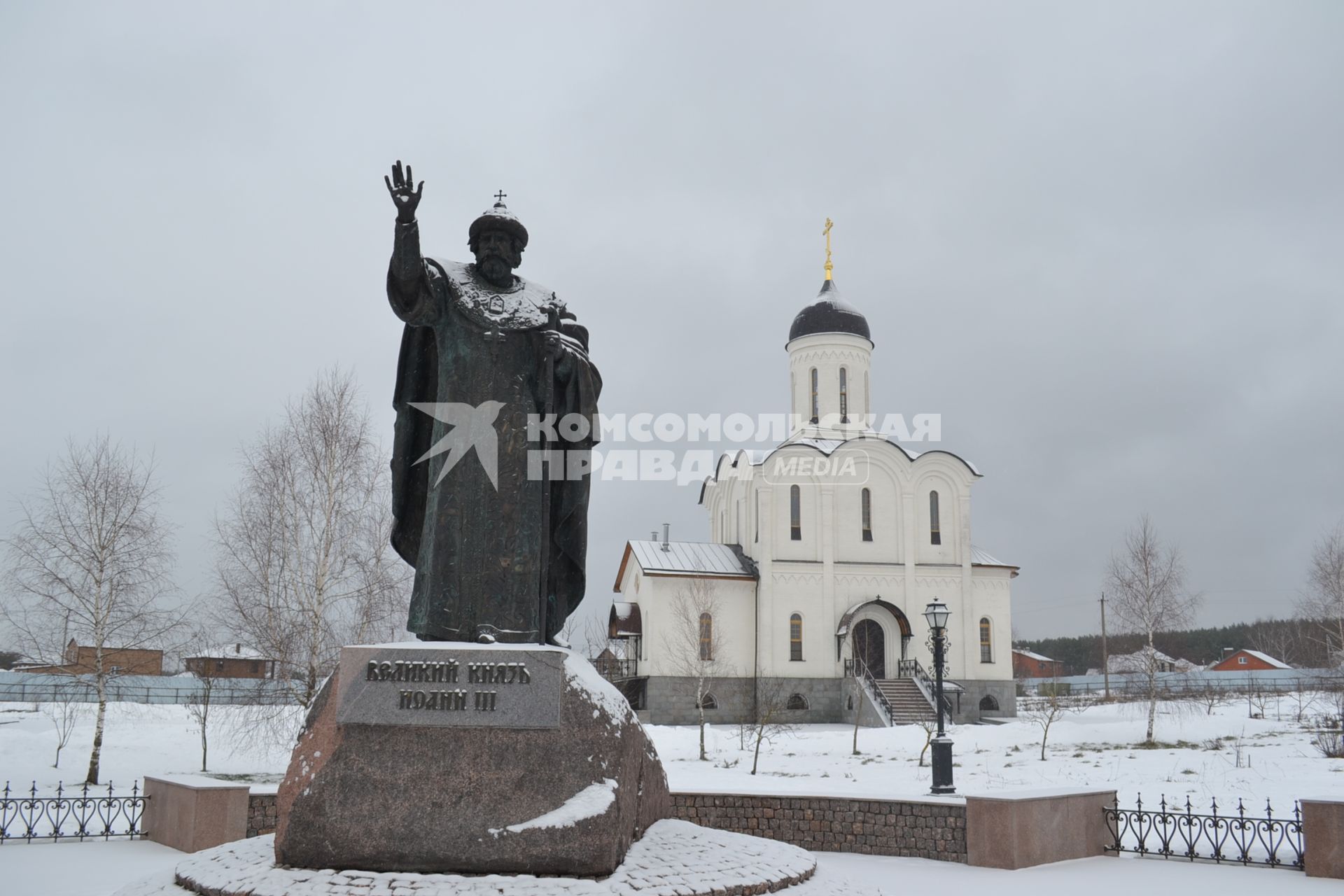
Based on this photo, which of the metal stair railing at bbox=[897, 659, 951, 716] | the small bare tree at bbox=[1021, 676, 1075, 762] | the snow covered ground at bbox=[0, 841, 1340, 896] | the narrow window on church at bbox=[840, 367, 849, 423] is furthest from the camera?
the narrow window on church at bbox=[840, 367, 849, 423]

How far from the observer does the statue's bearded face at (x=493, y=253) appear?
5965 mm

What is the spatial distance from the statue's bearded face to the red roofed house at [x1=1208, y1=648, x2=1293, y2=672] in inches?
2127

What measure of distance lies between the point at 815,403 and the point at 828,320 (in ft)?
9.80

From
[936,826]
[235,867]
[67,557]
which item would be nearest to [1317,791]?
[936,826]

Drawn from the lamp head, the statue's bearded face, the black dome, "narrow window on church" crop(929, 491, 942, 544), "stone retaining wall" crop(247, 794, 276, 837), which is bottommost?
"stone retaining wall" crop(247, 794, 276, 837)

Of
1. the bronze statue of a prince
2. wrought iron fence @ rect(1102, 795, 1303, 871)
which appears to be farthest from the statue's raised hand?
wrought iron fence @ rect(1102, 795, 1303, 871)

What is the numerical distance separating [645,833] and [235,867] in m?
2.07

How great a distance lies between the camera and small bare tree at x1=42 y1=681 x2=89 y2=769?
677 inches

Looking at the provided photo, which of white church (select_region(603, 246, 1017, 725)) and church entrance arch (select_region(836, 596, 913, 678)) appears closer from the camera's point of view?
white church (select_region(603, 246, 1017, 725))

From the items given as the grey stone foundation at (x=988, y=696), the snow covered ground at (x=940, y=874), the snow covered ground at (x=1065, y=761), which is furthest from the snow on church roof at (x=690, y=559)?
the snow covered ground at (x=940, y=874)

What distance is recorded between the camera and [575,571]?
613cm

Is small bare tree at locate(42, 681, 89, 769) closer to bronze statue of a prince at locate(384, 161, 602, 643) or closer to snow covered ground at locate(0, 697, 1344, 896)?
snow covered ground at locate(0, 697, 1344, 896)

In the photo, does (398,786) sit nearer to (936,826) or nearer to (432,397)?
(432,397)

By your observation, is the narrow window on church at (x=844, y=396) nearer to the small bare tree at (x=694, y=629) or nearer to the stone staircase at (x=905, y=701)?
the small bare tree at (x=694, y=629)
